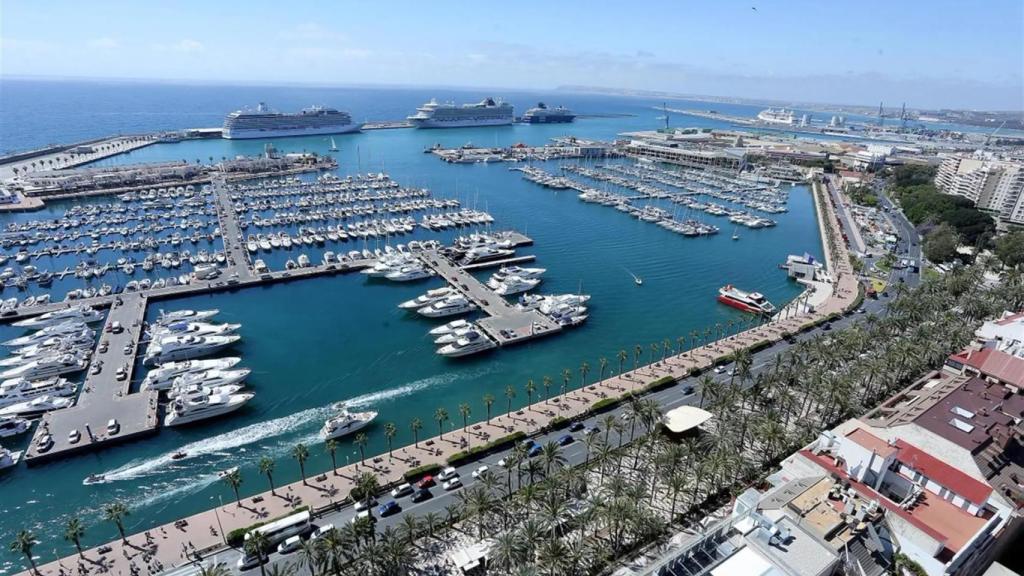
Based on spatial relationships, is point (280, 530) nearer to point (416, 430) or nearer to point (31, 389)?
point (416, 430)

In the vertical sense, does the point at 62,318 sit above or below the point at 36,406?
above

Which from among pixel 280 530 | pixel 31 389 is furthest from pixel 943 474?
pixel 31 389

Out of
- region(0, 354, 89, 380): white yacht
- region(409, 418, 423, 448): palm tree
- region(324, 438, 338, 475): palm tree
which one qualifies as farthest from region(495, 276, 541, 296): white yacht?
region(0, 354, 89, 380): white yacht

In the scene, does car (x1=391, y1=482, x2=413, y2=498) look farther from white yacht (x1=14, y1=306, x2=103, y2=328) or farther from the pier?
white yacht (x1=14, y1=306, x2=103, y2=328)

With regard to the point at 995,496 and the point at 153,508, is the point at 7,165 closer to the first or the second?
the point at 153,508

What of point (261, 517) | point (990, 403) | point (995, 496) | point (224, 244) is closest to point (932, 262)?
point (990, 403)

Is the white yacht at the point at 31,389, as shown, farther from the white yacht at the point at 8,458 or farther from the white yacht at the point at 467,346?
the white yacht at the point at 467,346
